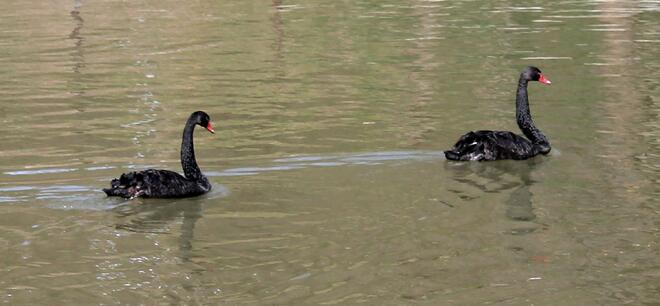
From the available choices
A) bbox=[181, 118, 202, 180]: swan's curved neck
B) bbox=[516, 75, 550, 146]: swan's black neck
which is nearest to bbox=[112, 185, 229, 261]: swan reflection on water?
bbox=[181, 118, 202, 180]: swan's curved neck

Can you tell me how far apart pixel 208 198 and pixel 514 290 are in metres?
4.11

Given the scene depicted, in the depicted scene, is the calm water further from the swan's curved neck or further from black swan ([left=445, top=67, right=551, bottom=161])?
the swan's curved neck

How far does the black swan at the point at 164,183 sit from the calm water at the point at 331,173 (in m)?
0.13

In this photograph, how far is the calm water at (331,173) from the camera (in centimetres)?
973

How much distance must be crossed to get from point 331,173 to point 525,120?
3.15m

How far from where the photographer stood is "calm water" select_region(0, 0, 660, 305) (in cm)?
973

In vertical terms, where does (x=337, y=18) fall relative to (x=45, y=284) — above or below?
below

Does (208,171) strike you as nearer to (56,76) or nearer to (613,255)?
(613,255)

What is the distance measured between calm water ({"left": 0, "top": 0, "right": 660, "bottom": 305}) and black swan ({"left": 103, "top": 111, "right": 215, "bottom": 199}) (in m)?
0.13

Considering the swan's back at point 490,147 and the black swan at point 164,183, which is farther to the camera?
the swan's back at point 490,147

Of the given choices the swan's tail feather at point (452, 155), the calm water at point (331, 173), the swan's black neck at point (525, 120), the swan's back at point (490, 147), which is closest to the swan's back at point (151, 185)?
the calm water at point (331, 173)

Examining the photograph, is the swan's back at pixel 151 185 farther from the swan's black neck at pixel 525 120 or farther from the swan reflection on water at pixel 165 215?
the swan's black neck at pixel 525 120

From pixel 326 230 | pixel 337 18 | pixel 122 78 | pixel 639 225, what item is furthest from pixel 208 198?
pixel 337 18

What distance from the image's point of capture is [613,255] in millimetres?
10312
